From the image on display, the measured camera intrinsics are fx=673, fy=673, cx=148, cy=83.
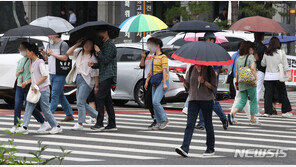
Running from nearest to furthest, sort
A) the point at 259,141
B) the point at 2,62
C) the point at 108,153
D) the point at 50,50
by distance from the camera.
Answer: the point at 108,153, the point at 259,141, the point at 50,50, the point at 2,62

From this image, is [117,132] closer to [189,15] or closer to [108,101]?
[108,101]

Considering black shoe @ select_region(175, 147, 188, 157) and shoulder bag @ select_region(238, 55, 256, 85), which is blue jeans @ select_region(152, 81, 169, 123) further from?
black shoe @ select_region(175, 147, 188, 157)

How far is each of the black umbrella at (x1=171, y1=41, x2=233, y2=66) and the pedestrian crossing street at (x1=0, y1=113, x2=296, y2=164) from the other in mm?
1280

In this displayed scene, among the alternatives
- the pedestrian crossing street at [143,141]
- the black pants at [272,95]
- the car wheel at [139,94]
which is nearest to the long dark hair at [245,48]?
the pedestrian crossing street at [143,141]

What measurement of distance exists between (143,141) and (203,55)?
2.31 m

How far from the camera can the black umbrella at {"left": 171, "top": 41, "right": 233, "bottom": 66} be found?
865 centimetres

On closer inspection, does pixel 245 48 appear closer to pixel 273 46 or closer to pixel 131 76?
pixel 273 46

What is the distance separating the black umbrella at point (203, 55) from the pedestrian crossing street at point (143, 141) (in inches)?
50.4

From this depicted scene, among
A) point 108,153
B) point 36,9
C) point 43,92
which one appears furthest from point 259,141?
point 36,9

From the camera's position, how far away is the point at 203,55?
8703mm

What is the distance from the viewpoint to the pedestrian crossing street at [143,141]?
9031mm

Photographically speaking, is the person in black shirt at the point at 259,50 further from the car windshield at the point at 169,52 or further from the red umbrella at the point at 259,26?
the car windshield at the point at 169,52

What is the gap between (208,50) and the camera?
876 centimetres

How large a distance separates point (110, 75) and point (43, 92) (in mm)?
1201
